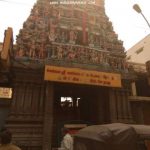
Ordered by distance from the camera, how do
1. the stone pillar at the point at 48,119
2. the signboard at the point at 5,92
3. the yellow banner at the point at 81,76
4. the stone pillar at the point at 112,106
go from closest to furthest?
1. the stone pillar at the point at 48,119
2. the yellow banner at the point at 81,76
3. the signboard at the point at 5,92
4. the stone pillar at the point at 112,106

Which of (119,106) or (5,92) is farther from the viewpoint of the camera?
(119,106)

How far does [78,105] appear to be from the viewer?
1506cm

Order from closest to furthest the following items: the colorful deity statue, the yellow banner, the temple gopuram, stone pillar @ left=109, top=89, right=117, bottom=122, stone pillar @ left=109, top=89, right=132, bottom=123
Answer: the temple gopuram
the yellow banner
stone pillar @ left=109, top=89, right=117, bottom=122
stone pillar @ left=109, top=89, right=132, bottom=123
the colorful deity statue

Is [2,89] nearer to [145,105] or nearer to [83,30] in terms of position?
[83,30]

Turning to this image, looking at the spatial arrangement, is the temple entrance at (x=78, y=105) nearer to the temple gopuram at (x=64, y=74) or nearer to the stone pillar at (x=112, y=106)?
the temple gopuram at (x=64, y=74)

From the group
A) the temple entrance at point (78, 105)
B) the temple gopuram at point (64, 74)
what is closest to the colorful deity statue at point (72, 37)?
the temple gopuram at point (64, 74)

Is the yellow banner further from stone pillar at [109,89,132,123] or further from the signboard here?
the signboard

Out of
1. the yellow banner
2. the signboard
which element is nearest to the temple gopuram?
the yellow banner

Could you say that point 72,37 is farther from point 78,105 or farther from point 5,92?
point 5,92

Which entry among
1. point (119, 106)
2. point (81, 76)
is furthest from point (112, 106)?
point (81, 76)

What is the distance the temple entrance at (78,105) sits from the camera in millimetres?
12109

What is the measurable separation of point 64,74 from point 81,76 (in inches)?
37.2

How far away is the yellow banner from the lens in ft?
33.8

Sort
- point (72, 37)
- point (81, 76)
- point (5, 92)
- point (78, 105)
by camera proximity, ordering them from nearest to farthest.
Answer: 1. point (81, 76)
2. point (5, 92)
3. point (72, 37)
4. point (78, 105)
